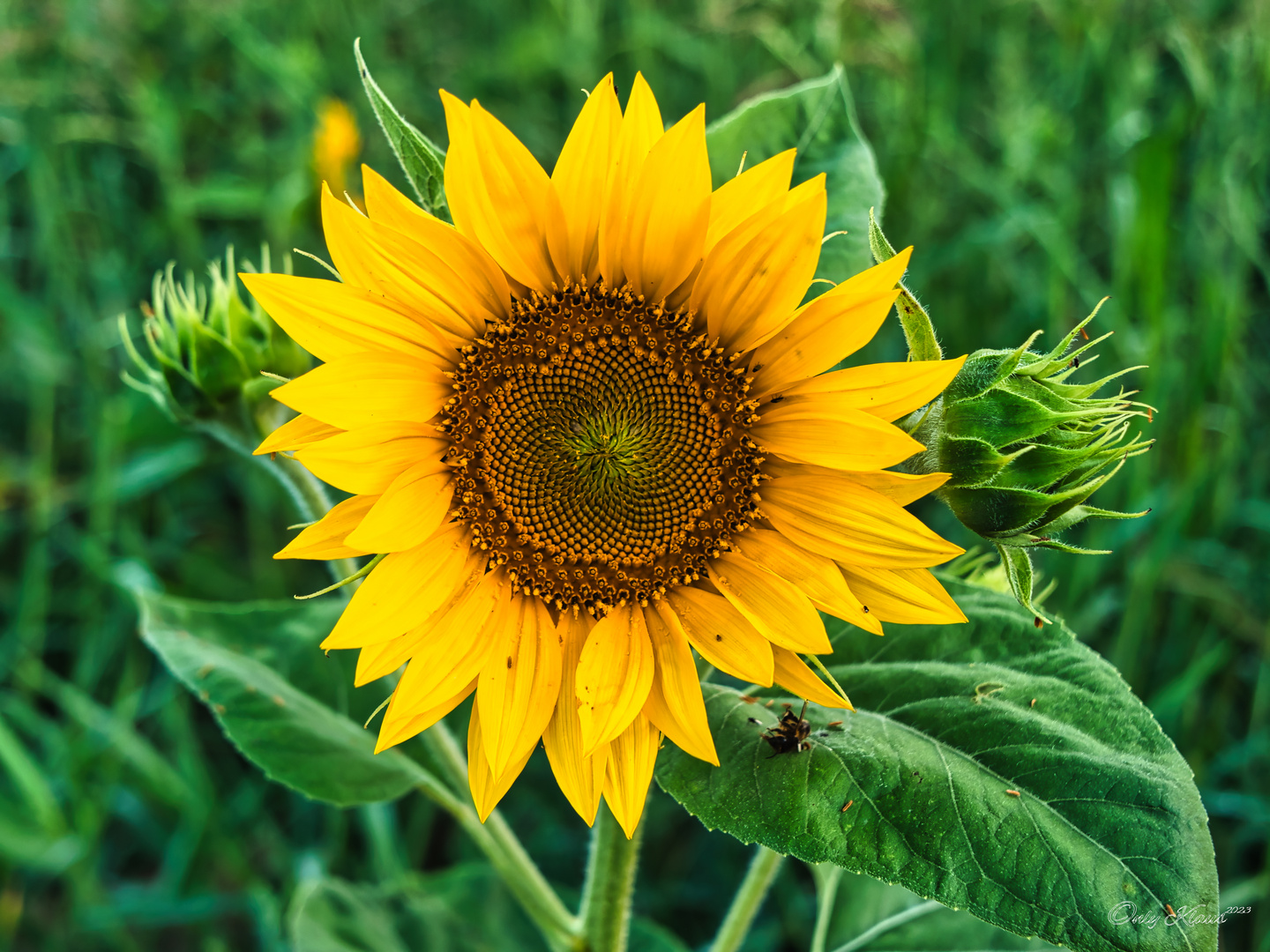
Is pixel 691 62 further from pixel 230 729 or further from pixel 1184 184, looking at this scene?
pixel 230 729

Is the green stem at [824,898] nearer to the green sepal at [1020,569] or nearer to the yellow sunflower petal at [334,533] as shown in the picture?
the green sepal at [1020,569]

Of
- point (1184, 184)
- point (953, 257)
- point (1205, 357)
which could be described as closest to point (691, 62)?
point (953, 257)

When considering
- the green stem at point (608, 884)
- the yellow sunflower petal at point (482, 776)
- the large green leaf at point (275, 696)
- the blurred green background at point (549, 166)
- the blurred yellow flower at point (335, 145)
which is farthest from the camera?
the blurred yellow flower at point (335, 145)

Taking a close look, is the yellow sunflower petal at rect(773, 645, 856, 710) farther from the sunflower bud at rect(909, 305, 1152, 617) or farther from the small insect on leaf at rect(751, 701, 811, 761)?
the sunflower bud at rect(909, 305, 1152, 617)

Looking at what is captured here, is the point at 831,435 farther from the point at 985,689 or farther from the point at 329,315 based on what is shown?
the point at 329,315

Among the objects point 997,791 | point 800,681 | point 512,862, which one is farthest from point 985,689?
point 512,862

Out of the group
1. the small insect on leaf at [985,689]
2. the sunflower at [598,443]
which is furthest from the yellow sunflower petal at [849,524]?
the small insect on leaf at [985,689]
